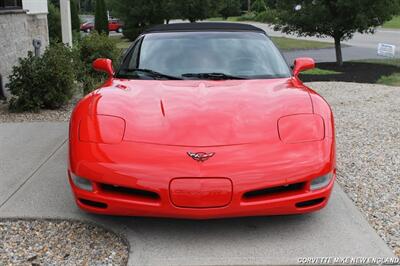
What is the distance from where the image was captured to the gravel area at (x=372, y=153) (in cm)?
394

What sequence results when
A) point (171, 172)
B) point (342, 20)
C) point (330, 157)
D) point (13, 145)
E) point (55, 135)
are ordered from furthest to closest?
point (342, 20), point (55, 135), point (13, 145), point (330, 157), point (171, 172)

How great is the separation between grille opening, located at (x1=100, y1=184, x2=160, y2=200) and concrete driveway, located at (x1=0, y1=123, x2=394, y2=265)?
327mm

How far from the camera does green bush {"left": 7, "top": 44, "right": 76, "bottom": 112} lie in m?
7.47

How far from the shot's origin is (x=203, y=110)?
3.70 m

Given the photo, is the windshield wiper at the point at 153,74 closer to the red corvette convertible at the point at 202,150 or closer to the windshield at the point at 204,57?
the windshield at the point at 204,57

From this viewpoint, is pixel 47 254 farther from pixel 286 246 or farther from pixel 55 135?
pixel 55 135

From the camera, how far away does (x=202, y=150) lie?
11.0 feet

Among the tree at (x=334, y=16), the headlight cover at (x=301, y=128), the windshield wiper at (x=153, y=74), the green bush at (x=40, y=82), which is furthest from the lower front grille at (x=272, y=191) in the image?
the tree at (x=334, y=16)

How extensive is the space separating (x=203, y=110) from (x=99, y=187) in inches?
35.3

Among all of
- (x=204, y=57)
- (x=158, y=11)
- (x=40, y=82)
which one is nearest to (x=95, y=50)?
(x=40, y=82)

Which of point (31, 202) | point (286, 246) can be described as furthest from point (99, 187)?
point (286, 246)

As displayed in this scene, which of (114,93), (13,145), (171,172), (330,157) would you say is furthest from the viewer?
(13,145)

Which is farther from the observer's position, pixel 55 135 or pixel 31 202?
pixel 55 135

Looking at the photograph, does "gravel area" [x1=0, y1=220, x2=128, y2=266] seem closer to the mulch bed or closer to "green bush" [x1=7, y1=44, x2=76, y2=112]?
"green bush" [x1=7, y1=44, x2=76, y2=112]
